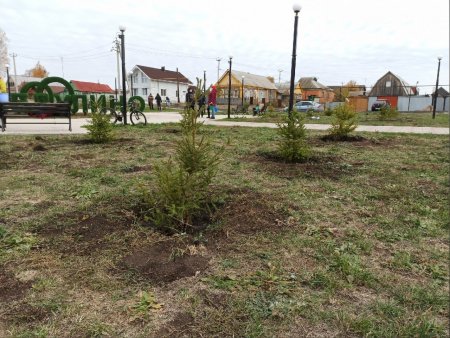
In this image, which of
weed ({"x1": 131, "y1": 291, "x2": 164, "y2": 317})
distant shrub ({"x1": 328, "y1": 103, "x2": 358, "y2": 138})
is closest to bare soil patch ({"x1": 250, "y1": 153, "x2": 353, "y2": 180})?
distant shrub ({"x1": 328, "y1": 103, "x2": 358, "y2": 138})

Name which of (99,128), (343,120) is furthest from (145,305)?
(343,120)

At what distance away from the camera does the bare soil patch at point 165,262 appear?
8.65ft

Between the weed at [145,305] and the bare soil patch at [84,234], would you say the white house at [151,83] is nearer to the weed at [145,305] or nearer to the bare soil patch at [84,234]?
the bare soil patch at [84,234]

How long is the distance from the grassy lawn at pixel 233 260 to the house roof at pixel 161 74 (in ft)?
207

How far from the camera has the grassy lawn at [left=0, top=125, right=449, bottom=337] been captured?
2.12 m

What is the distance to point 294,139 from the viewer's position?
6.77 m

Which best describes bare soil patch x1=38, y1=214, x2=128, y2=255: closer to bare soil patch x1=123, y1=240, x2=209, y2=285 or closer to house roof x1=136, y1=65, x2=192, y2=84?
bare soil patch x1=123, y1=240, x2=209, y2=285

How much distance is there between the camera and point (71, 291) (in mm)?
2387

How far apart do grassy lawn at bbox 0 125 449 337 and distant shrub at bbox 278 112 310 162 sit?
1.41m

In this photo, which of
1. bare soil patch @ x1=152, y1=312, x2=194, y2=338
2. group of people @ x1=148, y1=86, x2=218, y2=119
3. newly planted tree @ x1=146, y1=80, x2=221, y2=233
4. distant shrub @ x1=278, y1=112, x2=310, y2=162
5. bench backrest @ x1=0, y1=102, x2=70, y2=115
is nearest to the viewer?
bare soil patch @ x1=152, y1=312, x2=194, y2=338

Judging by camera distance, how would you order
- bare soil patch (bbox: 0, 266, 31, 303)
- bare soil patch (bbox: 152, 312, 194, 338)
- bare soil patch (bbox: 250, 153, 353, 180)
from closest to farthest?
1. bare soil patch (bbox: 152, 312, 194, 338)
2. bare soil patch (bbox: 0, 266, 31, 303)
3. bare soil patch (bbox: 250, 153, 353, 180)

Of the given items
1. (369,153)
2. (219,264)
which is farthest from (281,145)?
(219,264)

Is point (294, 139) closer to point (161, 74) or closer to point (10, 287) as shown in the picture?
point (10, 287)

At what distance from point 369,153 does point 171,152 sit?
14.5 ft
